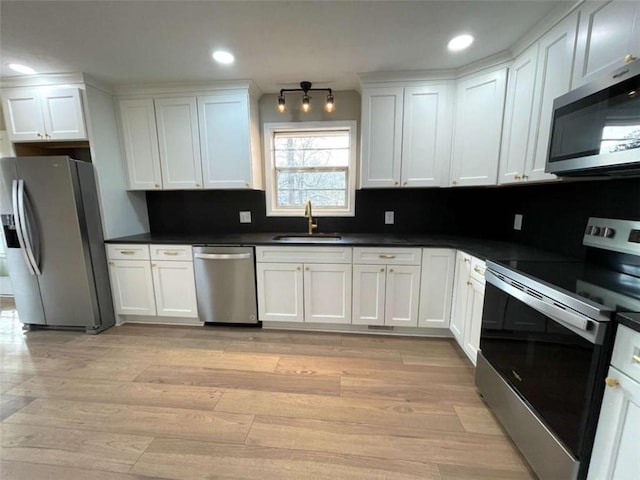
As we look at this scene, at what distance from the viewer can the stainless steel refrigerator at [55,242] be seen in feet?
7.57

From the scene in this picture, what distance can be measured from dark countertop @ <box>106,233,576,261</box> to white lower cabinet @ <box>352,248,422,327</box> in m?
0.10

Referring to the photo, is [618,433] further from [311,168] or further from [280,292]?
[311,168]

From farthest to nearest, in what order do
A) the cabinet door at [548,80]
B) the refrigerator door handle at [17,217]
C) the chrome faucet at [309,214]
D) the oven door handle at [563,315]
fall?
the chrome faucet at [309,214] → the refrigerator door handle at [17,217] → the cabinet door at [548,80] → the oven door handle at [563,315]

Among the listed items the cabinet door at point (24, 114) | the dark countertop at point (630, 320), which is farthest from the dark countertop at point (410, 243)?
the cabinet door at point (24, 114)

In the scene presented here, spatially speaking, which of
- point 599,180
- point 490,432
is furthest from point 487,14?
point 490,432

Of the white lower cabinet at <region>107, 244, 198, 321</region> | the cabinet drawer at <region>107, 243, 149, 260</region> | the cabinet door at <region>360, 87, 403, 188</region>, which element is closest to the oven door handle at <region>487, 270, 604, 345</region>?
the cabinet door at <region>360, 87, 403, 188</region>

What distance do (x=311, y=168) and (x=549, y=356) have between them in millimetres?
2500

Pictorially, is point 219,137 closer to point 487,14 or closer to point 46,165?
point 46,165

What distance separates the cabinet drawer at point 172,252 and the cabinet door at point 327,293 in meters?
1.18

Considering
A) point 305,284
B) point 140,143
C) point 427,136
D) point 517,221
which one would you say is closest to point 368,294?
point 305,284

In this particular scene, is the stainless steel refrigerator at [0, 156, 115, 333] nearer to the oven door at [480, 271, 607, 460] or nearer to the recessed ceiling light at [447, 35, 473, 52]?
the recessed ceiling light at [447, 35, 473, 52]

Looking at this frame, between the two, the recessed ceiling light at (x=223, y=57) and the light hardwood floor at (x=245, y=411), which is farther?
the recessed ceiling light at (x=223, y=57)

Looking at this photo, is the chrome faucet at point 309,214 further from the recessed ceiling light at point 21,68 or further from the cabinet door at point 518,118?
the recessed ceiling light at point 21,68

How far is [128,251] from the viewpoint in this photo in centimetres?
262
